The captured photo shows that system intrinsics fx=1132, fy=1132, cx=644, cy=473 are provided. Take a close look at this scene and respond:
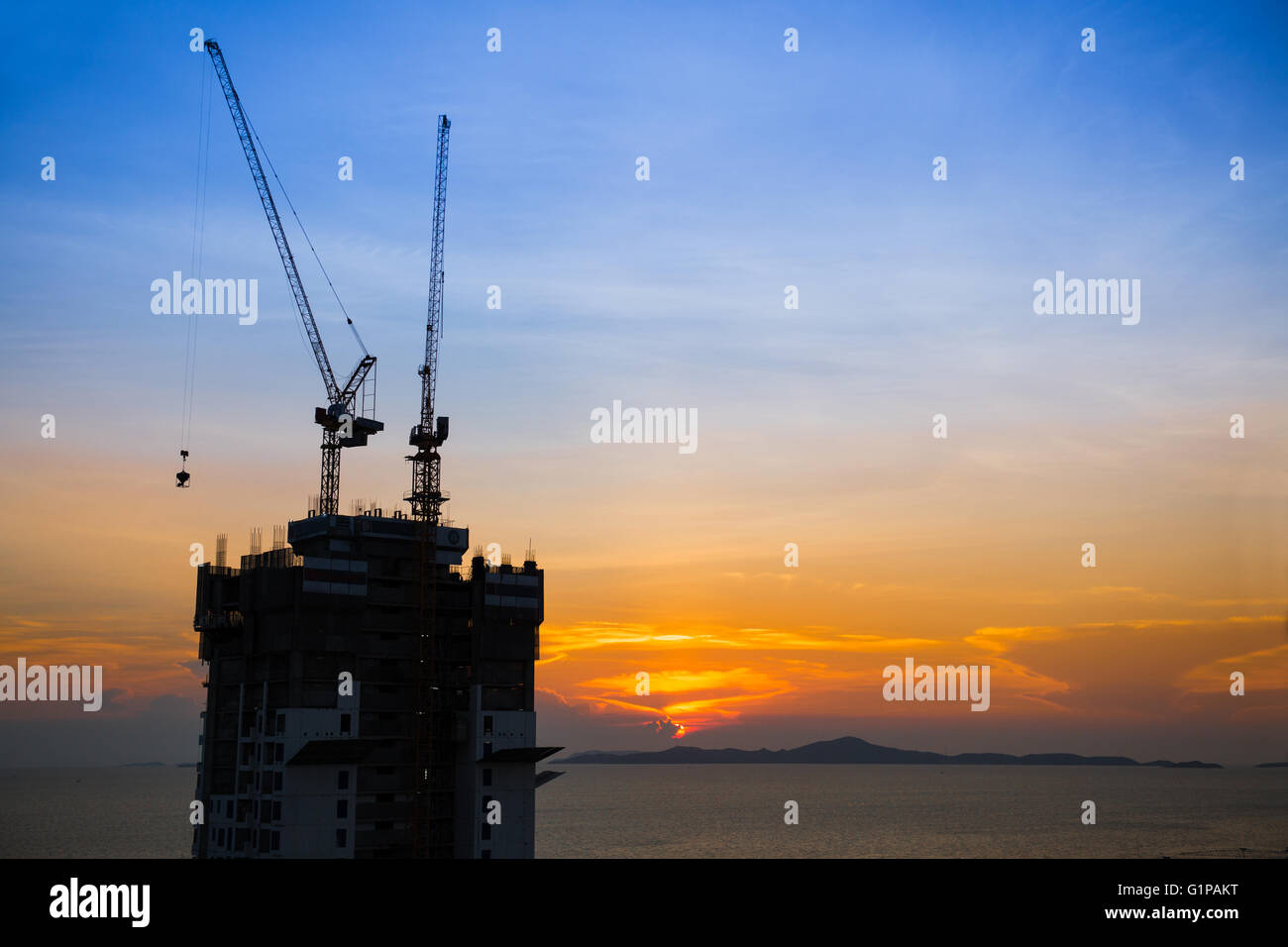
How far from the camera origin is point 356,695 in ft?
422

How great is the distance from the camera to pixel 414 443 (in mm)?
163500

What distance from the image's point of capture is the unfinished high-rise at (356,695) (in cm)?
12438

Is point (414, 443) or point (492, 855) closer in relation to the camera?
point (492, 855)

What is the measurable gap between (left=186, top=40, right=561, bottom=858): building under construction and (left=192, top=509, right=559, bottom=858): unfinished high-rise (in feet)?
0.58

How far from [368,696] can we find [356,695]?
6.99 ft

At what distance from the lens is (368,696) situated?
13038cm

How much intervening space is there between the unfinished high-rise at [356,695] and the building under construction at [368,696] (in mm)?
177

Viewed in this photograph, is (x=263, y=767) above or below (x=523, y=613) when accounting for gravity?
below

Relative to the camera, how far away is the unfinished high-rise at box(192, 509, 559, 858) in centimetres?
12438

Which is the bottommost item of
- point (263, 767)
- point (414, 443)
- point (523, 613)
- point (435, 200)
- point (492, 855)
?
point (492, 855)

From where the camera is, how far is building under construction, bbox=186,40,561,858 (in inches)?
4906
